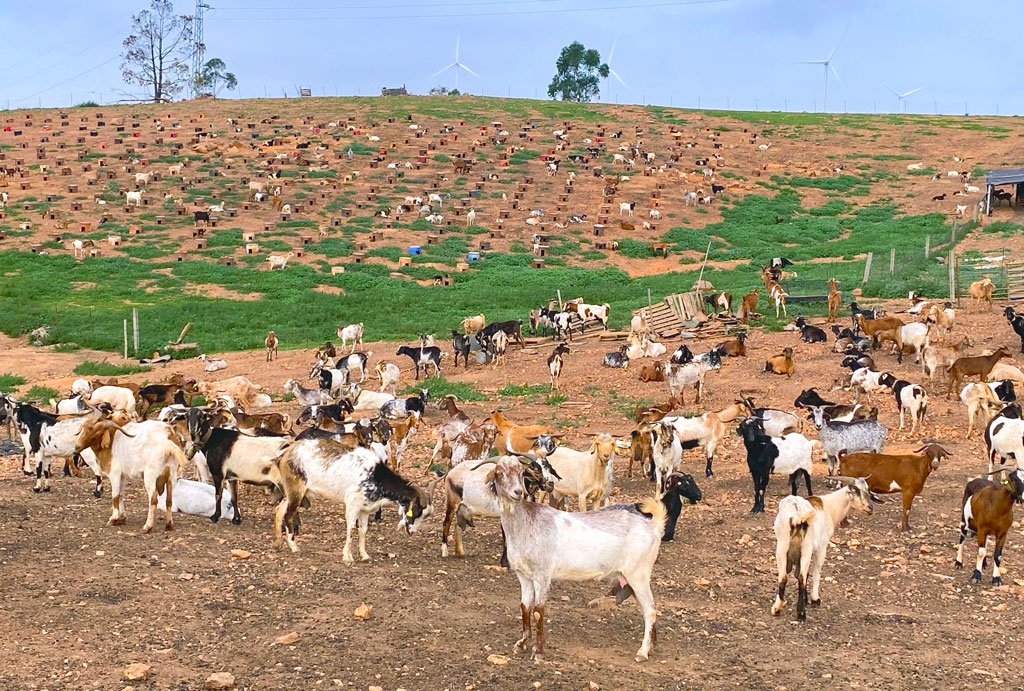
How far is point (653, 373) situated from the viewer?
24109 millimetres

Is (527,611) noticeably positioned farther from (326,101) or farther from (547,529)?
(326,101)

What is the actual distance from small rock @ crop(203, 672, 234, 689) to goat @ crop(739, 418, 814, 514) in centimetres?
811

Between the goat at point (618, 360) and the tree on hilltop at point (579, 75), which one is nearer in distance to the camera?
the goat at point (618, 360)

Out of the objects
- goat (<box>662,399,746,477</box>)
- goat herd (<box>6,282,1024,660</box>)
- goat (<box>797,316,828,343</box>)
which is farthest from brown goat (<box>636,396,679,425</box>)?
goat (<box>797,316,828,343</box>)

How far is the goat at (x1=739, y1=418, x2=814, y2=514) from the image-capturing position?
554 inches

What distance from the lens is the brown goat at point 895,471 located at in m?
13.1

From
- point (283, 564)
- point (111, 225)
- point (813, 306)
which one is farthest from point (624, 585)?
point (111, 225)

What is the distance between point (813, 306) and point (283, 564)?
2548 centimetres

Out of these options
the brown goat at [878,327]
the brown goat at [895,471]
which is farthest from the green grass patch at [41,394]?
the brown goat at [878,327]

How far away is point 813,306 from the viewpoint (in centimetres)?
3306

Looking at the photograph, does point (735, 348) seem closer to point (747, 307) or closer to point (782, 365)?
point (782, 365)

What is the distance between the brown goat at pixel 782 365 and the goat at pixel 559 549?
1541 centimetres

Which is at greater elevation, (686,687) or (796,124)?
(796,124)

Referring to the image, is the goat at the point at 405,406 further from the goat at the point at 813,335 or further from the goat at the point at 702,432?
the goat at the point at 813,335
